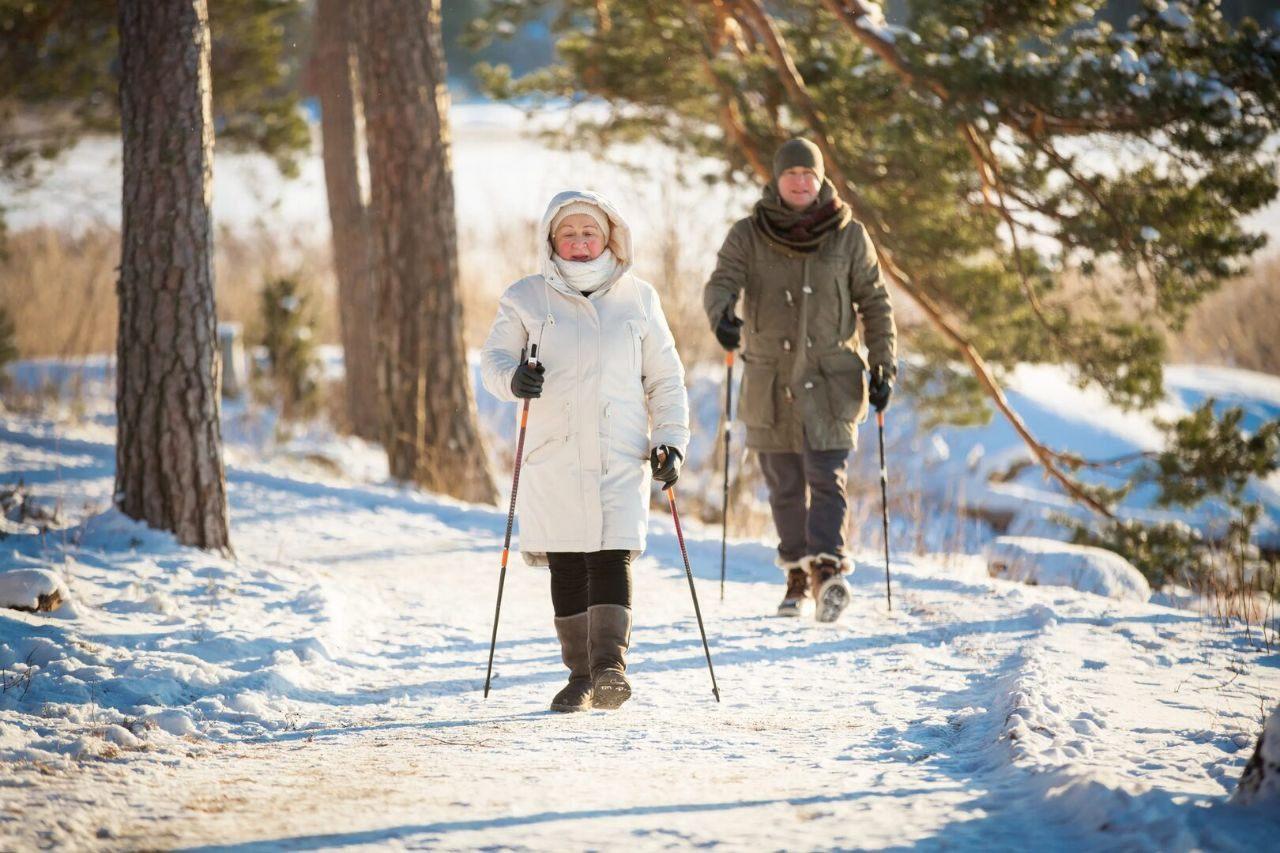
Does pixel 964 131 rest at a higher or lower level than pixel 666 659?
higher

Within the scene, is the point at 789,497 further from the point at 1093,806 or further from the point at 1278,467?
the point at 1278,467

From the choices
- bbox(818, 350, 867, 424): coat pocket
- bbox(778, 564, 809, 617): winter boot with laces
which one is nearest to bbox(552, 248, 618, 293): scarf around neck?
bbox(818, 350, 867, 424): coat pocket

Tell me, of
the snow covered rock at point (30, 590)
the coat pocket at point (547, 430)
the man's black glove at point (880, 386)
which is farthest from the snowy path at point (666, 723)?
the man's black glove at point (880, 386)

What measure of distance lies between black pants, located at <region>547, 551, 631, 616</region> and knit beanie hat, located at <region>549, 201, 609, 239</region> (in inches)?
45.6

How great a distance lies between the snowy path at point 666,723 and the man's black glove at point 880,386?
1.08 m

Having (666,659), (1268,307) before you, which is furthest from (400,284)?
(1268,307)

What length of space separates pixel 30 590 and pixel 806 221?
3708 millimetres

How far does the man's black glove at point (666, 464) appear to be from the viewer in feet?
14.1

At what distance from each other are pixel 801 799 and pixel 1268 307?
16.1 m

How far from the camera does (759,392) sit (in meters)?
6.11

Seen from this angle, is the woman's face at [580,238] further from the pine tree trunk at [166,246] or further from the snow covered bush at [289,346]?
the snow covered bush at [289,346]

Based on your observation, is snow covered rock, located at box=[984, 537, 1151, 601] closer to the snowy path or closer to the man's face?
the snowy path

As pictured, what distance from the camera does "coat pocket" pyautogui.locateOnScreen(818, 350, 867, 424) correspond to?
5.96 m

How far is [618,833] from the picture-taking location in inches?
120
